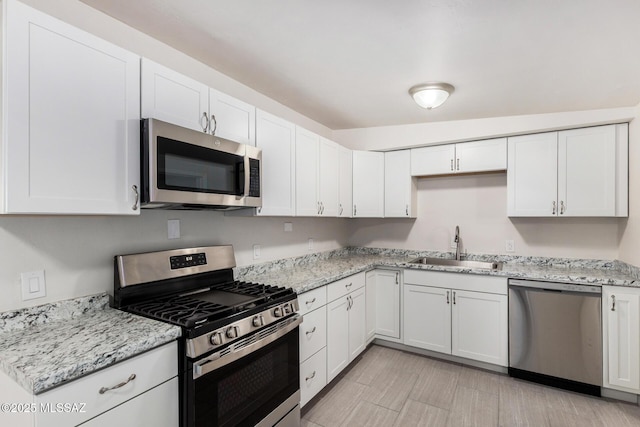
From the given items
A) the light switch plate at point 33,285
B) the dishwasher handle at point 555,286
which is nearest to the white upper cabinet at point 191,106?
the light switch plate at point 33,285

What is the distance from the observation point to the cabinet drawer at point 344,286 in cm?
255

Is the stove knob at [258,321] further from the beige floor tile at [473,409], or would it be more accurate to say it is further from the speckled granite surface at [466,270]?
the beige floor tile at [473,409]

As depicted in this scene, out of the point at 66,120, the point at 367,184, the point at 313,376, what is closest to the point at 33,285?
the point at 66,120

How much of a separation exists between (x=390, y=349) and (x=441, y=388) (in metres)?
0.77

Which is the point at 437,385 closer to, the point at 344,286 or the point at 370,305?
the point at 370,305

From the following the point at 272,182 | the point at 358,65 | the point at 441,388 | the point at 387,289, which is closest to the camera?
the point at 358,65

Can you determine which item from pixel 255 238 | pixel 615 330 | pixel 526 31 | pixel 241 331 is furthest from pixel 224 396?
pixel 615 330

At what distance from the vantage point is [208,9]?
1597 mm

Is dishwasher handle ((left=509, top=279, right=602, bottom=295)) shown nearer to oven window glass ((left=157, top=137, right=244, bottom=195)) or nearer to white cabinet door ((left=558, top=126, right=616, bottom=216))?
white cabinet door ((left=558, top=126, right=616, bottom=216))

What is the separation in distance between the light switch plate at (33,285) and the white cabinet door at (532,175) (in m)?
3.49

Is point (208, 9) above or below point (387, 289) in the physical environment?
above

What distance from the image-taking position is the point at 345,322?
109 inches

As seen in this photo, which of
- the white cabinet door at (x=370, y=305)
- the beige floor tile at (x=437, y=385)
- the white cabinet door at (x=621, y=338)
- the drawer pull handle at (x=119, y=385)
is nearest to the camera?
the drawer pull handle at (x=119, y=385)

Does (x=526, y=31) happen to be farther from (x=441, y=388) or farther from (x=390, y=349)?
(x=390, y=349)
